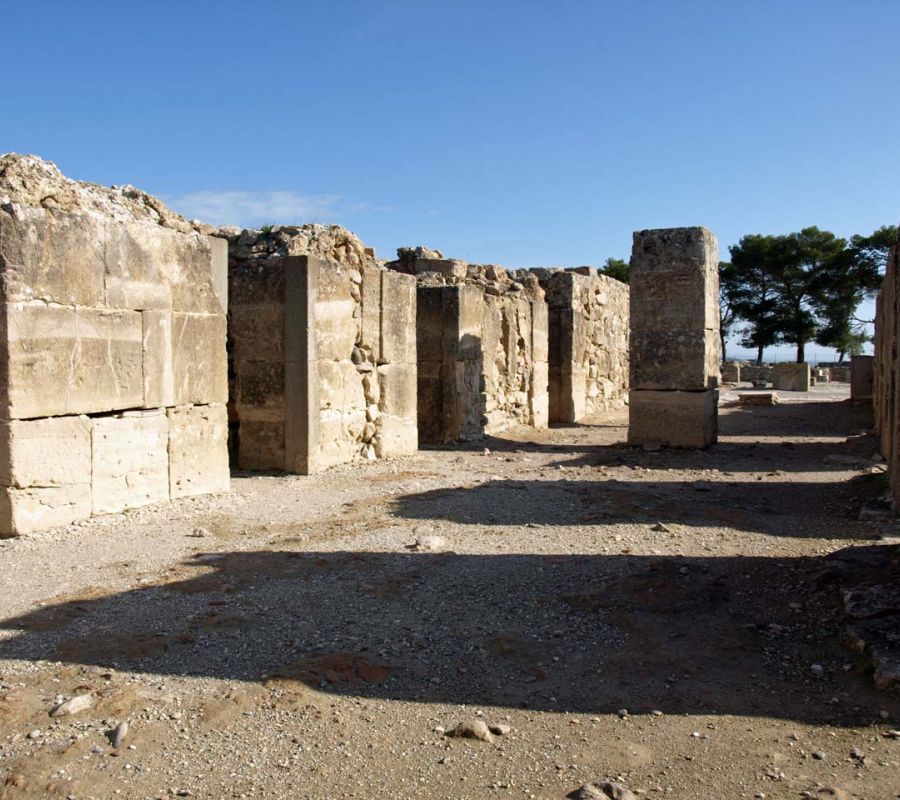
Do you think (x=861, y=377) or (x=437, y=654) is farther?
(x=861, y=377)

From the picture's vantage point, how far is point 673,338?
11539 mm

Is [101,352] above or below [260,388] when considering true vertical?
above

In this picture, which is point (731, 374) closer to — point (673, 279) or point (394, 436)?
point (673, 279)

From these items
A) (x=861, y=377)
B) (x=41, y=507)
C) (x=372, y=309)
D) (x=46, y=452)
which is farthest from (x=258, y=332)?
(x=861, y=377)

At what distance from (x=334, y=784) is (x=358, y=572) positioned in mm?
2441

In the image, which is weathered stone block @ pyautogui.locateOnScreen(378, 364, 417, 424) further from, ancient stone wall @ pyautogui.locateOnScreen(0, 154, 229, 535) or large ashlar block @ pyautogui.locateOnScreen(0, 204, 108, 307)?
large ashlar block @ pyautogui.locateOnScreen(0, 204, 108, 307)

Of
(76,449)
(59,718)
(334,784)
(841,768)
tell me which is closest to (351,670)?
(334,784)

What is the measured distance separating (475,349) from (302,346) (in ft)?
13.4

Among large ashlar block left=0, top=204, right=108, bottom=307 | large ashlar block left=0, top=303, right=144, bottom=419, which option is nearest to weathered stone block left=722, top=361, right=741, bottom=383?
large ashlar block left=0, top=303, right=144, bottom=419

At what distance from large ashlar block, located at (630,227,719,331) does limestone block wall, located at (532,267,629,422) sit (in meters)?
4.42

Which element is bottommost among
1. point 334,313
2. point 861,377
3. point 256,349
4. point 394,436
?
point 394,436

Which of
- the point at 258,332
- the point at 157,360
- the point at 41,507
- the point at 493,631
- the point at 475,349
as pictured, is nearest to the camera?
the point at 493,631

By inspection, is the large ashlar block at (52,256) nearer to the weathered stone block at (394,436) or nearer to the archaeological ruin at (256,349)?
the archaeological ruin at (256,349)

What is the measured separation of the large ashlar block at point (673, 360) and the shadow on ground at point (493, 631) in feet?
20.3
